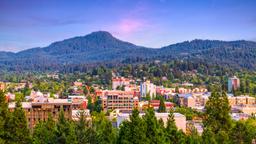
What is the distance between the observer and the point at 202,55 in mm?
145250

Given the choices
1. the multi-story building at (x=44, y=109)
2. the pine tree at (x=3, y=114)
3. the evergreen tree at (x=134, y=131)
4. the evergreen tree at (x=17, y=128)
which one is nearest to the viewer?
the evergreen tree at (x=134, y=131)

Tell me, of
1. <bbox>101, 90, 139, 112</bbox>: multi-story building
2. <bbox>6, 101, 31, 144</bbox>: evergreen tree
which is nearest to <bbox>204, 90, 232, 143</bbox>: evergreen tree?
<bbox>6, 101, 31, 144</bbox>: evergreen tree

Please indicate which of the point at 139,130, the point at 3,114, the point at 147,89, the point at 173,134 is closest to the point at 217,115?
the point at 173,134

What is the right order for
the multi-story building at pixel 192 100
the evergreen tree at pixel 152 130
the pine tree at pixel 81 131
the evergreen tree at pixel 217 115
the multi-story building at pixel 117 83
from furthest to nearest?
1. the multi-story building at pixel 117 83
2. the multi-story building at pixel 192 100
3. the pine tree at pixel 81 131
4. the evergreen tree at pixel 217 115
5. the evergreen tree at pixel 152 130

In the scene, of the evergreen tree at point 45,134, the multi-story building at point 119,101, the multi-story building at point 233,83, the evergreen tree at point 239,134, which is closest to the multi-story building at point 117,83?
the multi-story building at point 233,83

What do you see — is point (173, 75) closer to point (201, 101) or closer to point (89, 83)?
point (89, 83)

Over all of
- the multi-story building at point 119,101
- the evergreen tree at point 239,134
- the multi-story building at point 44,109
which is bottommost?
the multi-story building at point 119,101

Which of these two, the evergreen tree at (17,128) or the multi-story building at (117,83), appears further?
the multi-story building at (117,83)

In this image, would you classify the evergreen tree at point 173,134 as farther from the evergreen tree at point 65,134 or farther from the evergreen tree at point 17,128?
the evergreen tree at point 17,128

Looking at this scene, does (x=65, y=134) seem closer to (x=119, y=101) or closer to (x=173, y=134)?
(x=173, y=134)

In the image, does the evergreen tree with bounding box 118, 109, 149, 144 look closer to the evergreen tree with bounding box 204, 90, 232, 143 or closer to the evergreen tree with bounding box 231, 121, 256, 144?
the evergreen tree with bounding box 204, 90, 232, 143

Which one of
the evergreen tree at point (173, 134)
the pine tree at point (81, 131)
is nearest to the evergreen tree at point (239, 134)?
the evergreen tree at point (173, 134)

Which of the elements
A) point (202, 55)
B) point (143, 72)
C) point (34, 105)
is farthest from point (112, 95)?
point (202, 55)

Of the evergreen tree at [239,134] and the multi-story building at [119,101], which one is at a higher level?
the evergreen tree at [239,134]
